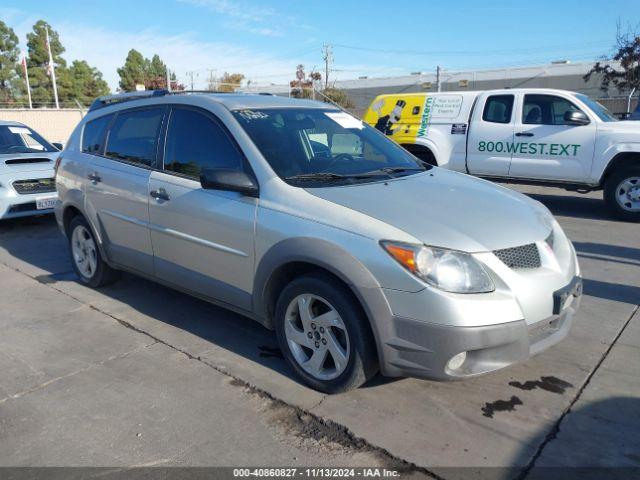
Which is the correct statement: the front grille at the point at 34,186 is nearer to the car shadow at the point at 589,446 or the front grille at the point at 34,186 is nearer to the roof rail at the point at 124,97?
the roof rail at the point at 124,97

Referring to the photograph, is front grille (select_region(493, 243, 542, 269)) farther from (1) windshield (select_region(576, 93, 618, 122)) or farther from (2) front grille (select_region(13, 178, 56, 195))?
(2) front grille (select_region(13, 178, 56, 195))

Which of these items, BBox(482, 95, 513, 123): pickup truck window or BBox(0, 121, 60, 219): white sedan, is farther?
BBox(482, 95, 513, 123): pickup truck window

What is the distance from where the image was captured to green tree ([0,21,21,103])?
155 ft

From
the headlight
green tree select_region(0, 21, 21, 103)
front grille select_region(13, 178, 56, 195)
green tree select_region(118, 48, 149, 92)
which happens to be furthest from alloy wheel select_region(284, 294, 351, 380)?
green tree select_region(118, 48, 149, 92)

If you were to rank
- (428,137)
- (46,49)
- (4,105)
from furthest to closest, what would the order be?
1. (46,49)
2. (4,105)
3. (428,137)

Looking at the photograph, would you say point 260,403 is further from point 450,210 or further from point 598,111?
point 598,111

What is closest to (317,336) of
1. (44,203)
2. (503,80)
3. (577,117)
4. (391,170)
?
(391,170)

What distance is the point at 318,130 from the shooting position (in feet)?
13.9

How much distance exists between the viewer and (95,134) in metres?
5.29

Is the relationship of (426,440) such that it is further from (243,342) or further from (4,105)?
(4,105)

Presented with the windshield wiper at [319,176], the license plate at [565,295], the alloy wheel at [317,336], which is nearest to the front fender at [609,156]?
the license plate at [565,295]

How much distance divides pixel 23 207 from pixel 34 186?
37 cm

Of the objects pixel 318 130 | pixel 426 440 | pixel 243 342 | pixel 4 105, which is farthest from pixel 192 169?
pixel 4 105

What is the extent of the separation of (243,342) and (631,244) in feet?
16.9
